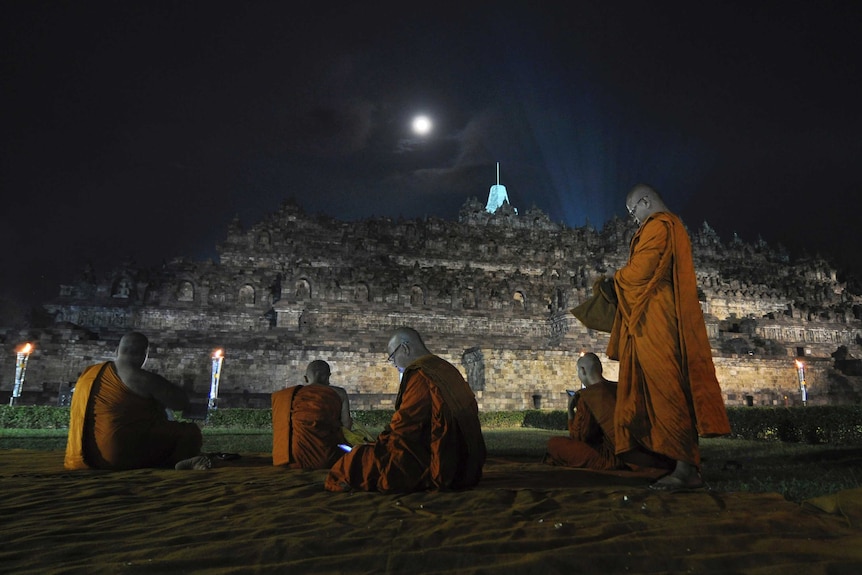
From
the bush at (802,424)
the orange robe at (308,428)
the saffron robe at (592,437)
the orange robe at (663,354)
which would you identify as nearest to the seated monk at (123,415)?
the orange robe at (308,428)

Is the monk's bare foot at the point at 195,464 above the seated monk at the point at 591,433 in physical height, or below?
below

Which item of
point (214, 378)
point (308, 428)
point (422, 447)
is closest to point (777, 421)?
point (422, 447)

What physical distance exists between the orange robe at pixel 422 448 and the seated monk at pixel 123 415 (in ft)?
7.38

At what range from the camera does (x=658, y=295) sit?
4074 millimetres

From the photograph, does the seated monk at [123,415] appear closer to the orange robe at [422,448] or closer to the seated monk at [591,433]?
the orange robe at [422,448]

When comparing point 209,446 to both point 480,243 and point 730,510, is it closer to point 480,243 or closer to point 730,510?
point 730,510

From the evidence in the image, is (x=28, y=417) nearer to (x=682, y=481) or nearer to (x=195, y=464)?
(x=195, y=464)

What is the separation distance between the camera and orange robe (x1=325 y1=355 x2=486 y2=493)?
145 inches

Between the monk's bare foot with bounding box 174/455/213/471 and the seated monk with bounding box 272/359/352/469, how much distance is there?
0.68 metres

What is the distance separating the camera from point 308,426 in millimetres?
5383

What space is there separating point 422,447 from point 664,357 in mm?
1980

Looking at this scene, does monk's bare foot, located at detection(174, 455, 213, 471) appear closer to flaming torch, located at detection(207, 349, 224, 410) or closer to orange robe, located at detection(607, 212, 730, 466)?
orange robe, located at detection(607, 212, 730, 466)

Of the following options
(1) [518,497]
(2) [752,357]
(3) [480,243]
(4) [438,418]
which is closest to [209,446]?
(4) [438,418]

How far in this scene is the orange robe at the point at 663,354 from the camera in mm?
3729
